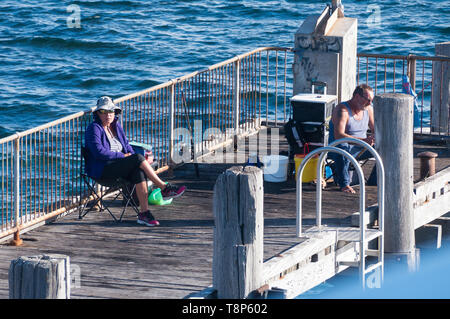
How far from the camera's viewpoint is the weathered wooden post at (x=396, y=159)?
9.41 metres

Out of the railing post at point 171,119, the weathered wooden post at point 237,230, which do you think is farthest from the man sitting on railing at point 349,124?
the weathered wooden post at point 237,230

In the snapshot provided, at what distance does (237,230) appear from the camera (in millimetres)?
7316

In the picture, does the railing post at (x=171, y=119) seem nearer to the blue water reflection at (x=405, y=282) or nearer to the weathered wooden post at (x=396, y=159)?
the blue water reflection at (x=405, y=282)

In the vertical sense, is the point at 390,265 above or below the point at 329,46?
below

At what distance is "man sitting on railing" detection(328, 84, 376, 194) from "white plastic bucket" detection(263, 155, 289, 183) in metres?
0.58

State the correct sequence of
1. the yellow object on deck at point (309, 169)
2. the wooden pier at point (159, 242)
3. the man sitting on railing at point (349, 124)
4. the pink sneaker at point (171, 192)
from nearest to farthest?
the wooden pier at point (159, 242)
the pink sneaker at point (171, 192)
the man sitting on railing at point (349, 124)
the yellow object on deck at point (309, 169)

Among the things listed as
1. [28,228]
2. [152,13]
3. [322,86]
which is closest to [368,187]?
[322,86]

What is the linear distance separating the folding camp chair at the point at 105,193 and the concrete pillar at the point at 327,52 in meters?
3.14

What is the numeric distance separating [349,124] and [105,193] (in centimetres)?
286

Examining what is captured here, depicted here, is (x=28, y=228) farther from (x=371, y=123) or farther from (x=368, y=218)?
(x=371, y=123)

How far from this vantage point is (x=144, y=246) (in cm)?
957

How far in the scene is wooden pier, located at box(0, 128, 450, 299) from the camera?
8.54 meters

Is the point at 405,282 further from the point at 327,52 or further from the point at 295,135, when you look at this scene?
the point at 327,52

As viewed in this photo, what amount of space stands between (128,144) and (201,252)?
1.86m
